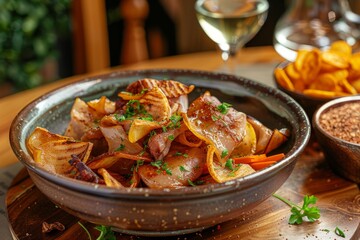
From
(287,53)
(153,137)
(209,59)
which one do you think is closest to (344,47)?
(287,53)

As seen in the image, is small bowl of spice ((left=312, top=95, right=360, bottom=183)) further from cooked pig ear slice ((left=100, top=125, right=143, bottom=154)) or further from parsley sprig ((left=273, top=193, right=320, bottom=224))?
cooked pig ear slice ((left=100, top=125, right=143, bottom=154))

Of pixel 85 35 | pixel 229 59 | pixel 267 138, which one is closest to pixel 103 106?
pixel 267 138

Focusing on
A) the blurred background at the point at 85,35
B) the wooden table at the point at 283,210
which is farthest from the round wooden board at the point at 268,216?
the blurred background at the point at 85,35

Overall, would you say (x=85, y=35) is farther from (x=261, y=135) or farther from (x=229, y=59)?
(x=261, y=135)

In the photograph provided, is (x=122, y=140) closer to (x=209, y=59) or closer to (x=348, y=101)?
(x=348, y=101)

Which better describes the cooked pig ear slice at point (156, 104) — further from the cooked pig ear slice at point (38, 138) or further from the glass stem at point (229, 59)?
the glass stem at point (229, 59)
